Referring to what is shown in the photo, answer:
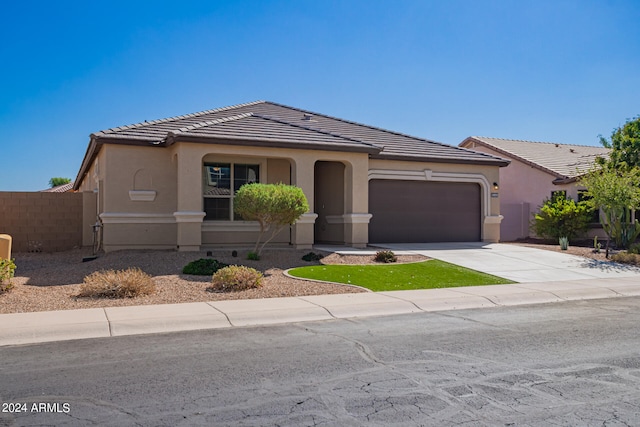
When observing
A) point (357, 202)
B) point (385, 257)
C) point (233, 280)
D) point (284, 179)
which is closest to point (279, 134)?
point (284, 179)

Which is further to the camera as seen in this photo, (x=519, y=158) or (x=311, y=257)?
(x=519, y=158)

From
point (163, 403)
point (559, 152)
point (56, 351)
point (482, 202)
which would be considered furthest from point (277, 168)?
point (559, 152)

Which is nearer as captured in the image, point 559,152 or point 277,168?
point 277,168

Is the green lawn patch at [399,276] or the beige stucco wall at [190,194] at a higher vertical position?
the beige stucco wall at [190,194]

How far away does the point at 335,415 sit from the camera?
480 cm

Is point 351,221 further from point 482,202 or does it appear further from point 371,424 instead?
point 371,424

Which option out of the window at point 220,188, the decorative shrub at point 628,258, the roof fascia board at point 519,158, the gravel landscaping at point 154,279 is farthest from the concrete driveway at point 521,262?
the roof fascia board at point 519,158

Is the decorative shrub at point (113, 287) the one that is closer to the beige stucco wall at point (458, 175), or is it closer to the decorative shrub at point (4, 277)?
the decorative shrub at point (4, 277)

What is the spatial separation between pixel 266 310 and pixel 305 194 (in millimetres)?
8388

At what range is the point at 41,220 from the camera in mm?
20219

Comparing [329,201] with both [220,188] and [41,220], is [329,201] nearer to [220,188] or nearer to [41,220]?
[220,188]

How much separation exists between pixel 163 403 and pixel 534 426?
3.23 metres

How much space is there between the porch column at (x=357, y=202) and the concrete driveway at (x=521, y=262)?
3.54 ft

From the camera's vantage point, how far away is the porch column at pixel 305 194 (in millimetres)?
17734
